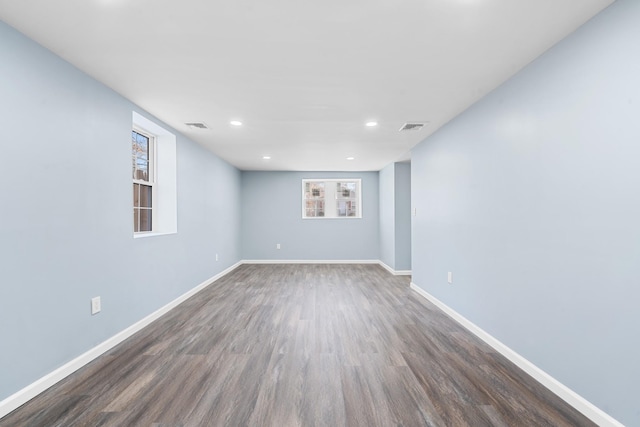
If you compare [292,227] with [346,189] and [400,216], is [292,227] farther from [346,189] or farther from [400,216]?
[400,216]

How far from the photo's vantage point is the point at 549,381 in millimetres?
1871

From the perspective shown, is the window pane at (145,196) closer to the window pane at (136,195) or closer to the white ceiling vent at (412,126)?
the window pane at (136,195)

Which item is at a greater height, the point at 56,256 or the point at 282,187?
the point at 282,187

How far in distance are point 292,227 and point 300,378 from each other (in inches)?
197

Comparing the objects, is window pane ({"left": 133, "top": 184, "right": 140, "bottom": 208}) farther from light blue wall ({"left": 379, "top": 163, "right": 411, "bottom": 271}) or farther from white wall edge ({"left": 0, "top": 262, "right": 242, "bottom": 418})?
light blue wall ({"left": 379, "top": 163, "right": 411, "bottom": 271})

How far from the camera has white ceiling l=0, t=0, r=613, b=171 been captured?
1555 mm

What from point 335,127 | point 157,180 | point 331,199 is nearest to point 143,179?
point 157,180

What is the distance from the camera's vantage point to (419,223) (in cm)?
426

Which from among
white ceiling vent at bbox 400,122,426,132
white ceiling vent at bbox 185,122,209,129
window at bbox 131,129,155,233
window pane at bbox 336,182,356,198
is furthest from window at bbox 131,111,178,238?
window pane at bbox 336,182,356,198

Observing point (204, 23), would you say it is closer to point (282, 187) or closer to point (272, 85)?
point (272, 85)

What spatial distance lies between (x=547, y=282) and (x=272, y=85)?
2.55m

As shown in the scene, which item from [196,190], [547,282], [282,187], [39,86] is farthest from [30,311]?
[282,187]

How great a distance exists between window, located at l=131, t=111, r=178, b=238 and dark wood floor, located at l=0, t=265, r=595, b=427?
1.13 m

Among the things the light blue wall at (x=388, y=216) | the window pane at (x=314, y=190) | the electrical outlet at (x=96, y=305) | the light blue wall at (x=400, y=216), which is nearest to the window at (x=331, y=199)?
the window pane at (x=314, y=190)
